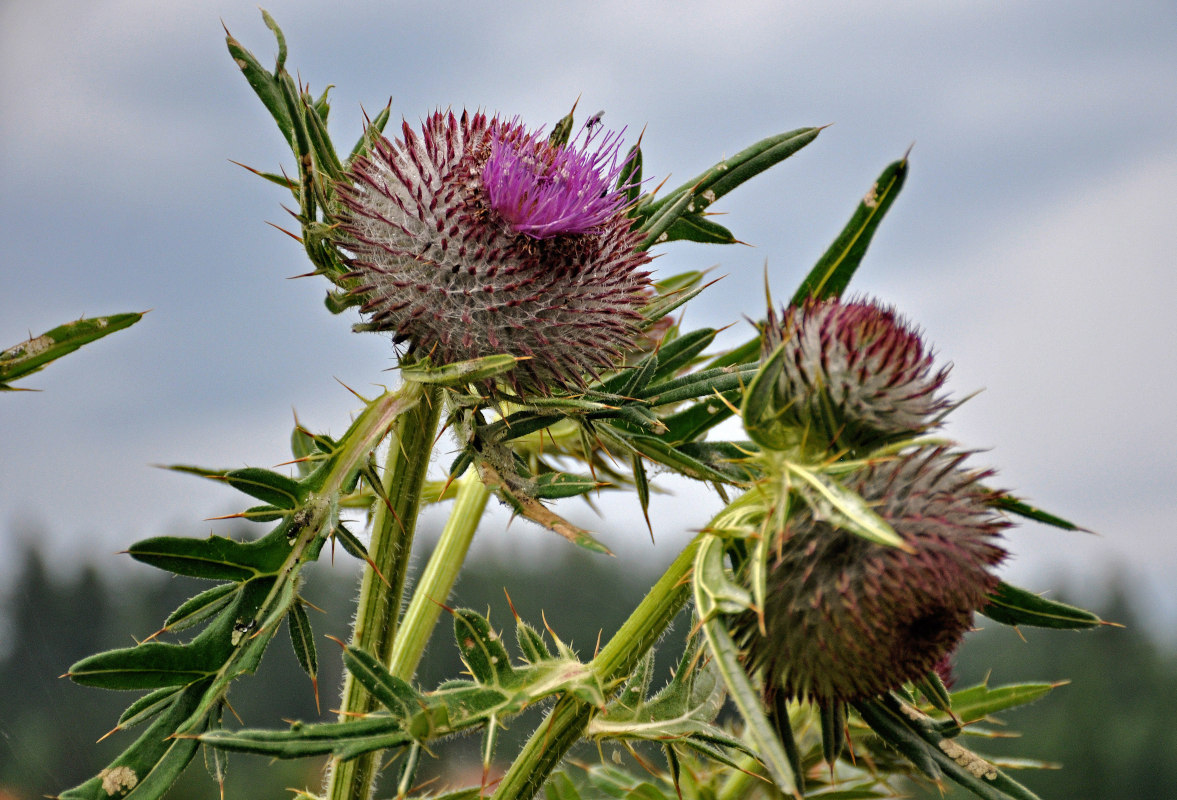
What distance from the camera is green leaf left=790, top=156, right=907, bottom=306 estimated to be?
2020 mm

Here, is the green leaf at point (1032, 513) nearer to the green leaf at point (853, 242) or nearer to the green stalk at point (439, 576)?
the green leaf at point (853, 242)

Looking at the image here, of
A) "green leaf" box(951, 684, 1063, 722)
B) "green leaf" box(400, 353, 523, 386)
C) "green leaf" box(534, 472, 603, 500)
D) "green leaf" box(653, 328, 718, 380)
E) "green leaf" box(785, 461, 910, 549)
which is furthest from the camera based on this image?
"green leaf" box(951, 684, 1063, 722)

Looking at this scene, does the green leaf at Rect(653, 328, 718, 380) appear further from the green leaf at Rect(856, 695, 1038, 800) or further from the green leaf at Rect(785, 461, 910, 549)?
the green leaf at Rect(856, 695, 1038, 800)

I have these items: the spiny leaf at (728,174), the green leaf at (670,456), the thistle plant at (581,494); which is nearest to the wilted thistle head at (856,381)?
the thistle plant at (581,494)

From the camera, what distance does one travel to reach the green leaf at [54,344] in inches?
72.6

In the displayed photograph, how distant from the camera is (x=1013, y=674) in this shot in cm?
3092

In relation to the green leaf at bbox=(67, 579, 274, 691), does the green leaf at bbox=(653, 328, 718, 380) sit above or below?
above

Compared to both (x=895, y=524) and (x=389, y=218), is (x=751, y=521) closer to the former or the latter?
(x=895, y=524)

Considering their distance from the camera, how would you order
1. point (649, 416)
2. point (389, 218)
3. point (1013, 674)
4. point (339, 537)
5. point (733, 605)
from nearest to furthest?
point (733, 605) → point (339, 537) → point (649, 416) → point (389, 218) → point (1013, 674)

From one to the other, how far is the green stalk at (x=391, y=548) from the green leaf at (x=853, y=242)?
35.5 inches

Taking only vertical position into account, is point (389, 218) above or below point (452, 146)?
below

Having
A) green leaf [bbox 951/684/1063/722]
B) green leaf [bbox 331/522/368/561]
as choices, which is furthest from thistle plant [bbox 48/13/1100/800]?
green leaf [bbox 951/684/1063/722]

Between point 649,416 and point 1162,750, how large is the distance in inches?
1540

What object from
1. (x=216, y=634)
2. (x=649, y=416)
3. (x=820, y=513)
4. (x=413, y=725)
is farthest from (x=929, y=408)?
(x=216, y=634)
